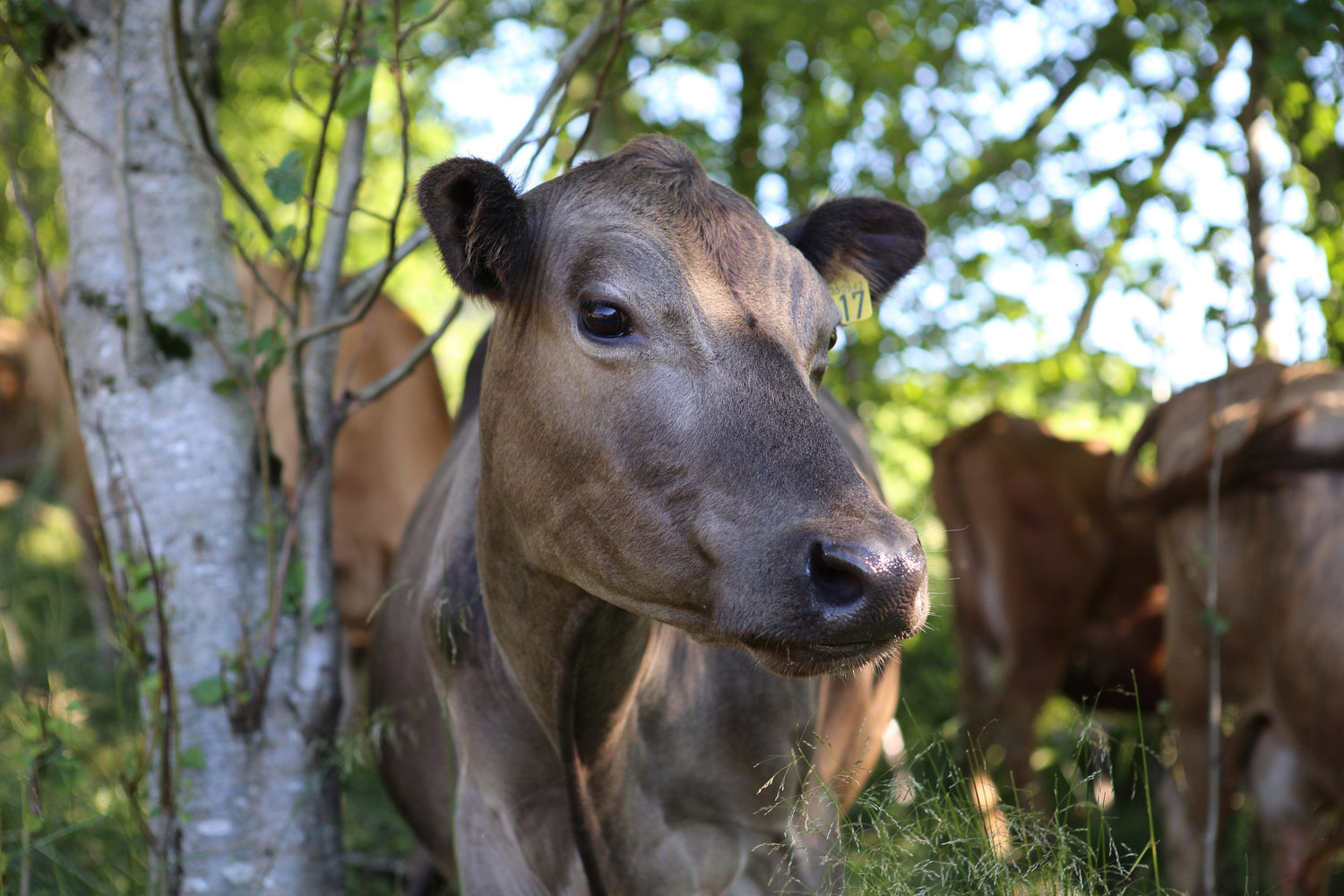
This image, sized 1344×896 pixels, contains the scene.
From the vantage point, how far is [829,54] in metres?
Answer: 5.95

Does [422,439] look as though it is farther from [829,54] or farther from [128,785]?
[829,54]

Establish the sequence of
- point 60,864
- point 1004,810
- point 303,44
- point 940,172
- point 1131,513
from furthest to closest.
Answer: point 940,172 < point 1131,513 < point 60,864 < point 303,44 < point 1004,810

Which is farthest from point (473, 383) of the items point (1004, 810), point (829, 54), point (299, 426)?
point (829, 54)

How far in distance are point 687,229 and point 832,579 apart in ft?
2.37

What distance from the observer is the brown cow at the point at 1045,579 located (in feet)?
19.0

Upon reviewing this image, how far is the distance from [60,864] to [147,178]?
1892mm

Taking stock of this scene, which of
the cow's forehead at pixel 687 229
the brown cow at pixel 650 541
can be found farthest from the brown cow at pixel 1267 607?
the cow's forehead at pixel 687 229

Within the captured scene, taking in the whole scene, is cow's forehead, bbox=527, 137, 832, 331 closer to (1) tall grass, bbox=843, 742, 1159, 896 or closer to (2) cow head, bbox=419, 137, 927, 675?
(2) cow head, bbox=419, 137, 927, 675

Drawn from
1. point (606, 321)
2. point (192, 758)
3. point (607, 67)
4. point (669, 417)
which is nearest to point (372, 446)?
point (192, 758)

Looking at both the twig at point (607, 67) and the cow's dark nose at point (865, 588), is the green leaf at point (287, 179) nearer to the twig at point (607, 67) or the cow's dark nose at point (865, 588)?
the twig at point (607, 67)

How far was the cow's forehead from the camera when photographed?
1881 mm

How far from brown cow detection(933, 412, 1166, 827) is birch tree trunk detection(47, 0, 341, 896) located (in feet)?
12.2

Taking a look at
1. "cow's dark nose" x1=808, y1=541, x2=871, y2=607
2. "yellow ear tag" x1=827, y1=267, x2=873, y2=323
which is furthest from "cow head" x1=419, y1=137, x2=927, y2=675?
"yellow ear tag" x1=827, y1=267, x2=873, y2=323

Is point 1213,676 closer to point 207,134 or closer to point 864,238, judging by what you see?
point 864,238
